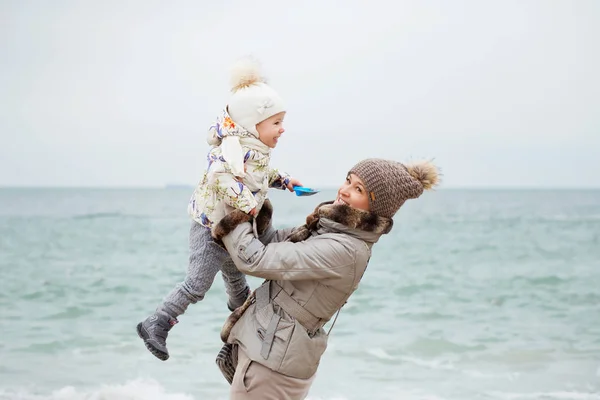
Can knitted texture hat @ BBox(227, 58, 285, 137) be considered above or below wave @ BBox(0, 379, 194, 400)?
above

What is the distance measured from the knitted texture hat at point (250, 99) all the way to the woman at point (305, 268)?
0.36 metres

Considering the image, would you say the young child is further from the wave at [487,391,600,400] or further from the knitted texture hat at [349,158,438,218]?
the wave at [487,391,600,400]

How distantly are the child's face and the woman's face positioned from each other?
0.32 metres

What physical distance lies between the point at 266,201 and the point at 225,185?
31cm

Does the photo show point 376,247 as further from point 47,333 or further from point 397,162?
point 397,162

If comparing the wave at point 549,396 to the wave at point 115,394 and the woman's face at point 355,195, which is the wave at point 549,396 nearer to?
the wave at point 115,394

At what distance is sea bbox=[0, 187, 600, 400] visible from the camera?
6750 mm

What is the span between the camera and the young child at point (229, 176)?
2580mm

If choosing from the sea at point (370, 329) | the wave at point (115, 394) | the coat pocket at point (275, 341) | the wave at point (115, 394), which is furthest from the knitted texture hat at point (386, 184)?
the wave at point (115, 394)

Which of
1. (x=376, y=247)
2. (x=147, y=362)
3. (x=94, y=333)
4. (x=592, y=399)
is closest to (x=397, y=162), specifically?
(x=592, y=399)

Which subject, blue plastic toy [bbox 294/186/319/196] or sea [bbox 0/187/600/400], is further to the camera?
sea [bbox 0/187/600/400]

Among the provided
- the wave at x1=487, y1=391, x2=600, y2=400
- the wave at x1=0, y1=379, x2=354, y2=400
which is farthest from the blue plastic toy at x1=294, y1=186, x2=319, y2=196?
the wave at x1=487, y1=391, x2=600, y2=400

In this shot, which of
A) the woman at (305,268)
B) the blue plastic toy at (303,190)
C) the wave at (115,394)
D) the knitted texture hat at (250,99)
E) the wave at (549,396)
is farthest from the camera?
the wave at (549,396)

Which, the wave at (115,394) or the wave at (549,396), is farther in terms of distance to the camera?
the wave at (549,396)
